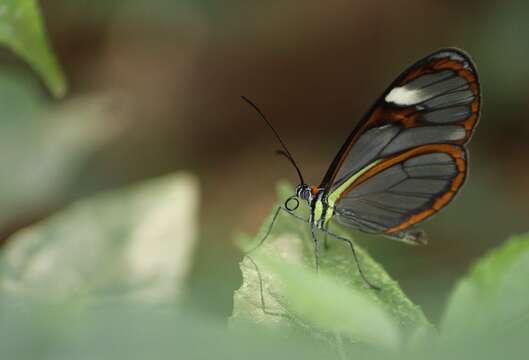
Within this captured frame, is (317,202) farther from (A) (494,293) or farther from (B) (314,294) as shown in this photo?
(B) (314,294)

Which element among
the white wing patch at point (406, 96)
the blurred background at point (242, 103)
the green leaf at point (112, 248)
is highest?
the white wing patch at point (406, 96)

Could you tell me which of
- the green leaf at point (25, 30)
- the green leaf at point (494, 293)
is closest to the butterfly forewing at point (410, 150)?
the green leaf at point (25, 30)

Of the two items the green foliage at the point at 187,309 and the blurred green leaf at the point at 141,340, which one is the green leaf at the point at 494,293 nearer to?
the green foliage at the point at 187,309

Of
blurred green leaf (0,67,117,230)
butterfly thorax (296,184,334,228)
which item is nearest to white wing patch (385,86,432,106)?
butterfly thorax (296,184,334,228)

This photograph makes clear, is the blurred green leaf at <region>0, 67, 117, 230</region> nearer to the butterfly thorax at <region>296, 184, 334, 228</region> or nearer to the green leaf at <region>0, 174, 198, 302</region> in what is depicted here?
the green leaf at <region>0, 174, 198, 302</region>

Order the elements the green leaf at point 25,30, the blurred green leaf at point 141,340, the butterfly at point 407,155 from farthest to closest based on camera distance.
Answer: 1. the butterfly at point 407,155
2. the green leaf at point 25,30
3. the blurred green leaf at point 141,340

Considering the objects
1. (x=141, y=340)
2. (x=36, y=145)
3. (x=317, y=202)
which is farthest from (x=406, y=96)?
(x=36, y=145)

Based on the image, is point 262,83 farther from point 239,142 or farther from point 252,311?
point 252,311

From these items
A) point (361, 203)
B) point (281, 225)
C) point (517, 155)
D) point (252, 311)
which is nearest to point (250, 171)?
point (517, 155)
